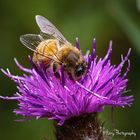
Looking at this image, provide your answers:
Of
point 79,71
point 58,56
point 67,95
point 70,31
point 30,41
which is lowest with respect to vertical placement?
point 67,95

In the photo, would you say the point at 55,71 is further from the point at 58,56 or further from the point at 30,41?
the point at 30,41

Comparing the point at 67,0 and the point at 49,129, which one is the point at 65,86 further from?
the point at 67,0

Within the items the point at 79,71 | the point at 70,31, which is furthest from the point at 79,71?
the point at 70,31

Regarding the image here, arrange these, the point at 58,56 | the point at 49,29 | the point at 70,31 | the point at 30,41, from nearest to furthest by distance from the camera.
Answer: the point at 58,56, the point at 30,41, the point at 49,29, the point at 70,31

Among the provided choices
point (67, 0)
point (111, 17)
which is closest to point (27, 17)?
point (67, 0)

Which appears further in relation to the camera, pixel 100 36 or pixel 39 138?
pixel 100 36

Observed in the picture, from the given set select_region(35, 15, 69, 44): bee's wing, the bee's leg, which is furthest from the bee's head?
select_region(35, 15, 69, 44): bee's wing
